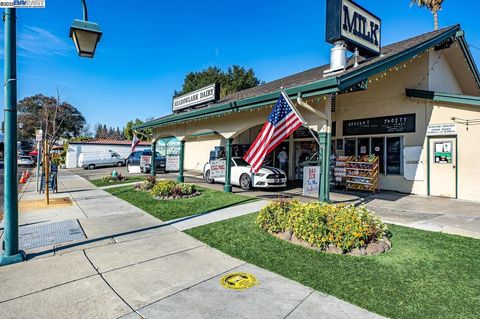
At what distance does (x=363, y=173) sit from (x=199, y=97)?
8617 mm

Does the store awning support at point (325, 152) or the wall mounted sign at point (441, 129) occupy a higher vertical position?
the wall mounted sign at point (441, 129)

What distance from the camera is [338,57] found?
26.5 ft

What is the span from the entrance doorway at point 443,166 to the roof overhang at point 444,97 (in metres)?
1.38

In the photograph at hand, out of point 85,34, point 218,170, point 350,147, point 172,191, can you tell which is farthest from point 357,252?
point 350,147

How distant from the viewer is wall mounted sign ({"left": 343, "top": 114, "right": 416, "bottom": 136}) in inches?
439

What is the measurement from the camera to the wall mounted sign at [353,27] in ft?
26.3

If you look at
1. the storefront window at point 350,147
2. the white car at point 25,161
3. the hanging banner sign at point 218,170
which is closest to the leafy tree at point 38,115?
the white car at point 25,161

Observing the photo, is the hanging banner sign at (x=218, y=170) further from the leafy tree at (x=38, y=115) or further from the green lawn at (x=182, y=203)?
the leafy tree at (x=38, y=115)

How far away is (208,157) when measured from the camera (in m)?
24.3

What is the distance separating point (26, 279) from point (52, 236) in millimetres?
2214

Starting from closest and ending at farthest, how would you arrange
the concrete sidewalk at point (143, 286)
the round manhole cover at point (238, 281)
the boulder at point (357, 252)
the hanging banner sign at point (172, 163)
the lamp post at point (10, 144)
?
1. the concrete sidewalk at point (143, 286)
2. the round manhole cover at point (238, 281)
3. the lamp post at point (10, 144)
4. the boulder at point (357, 252)
5. the hanging banner sign at point (172, 163)

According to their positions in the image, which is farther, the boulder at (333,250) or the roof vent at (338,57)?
the roof vent at (338,57)

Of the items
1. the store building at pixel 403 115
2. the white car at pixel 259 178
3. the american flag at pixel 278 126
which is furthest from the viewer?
the white car at pixel 259 178

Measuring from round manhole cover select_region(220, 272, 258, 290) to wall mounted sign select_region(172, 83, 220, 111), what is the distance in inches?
416
